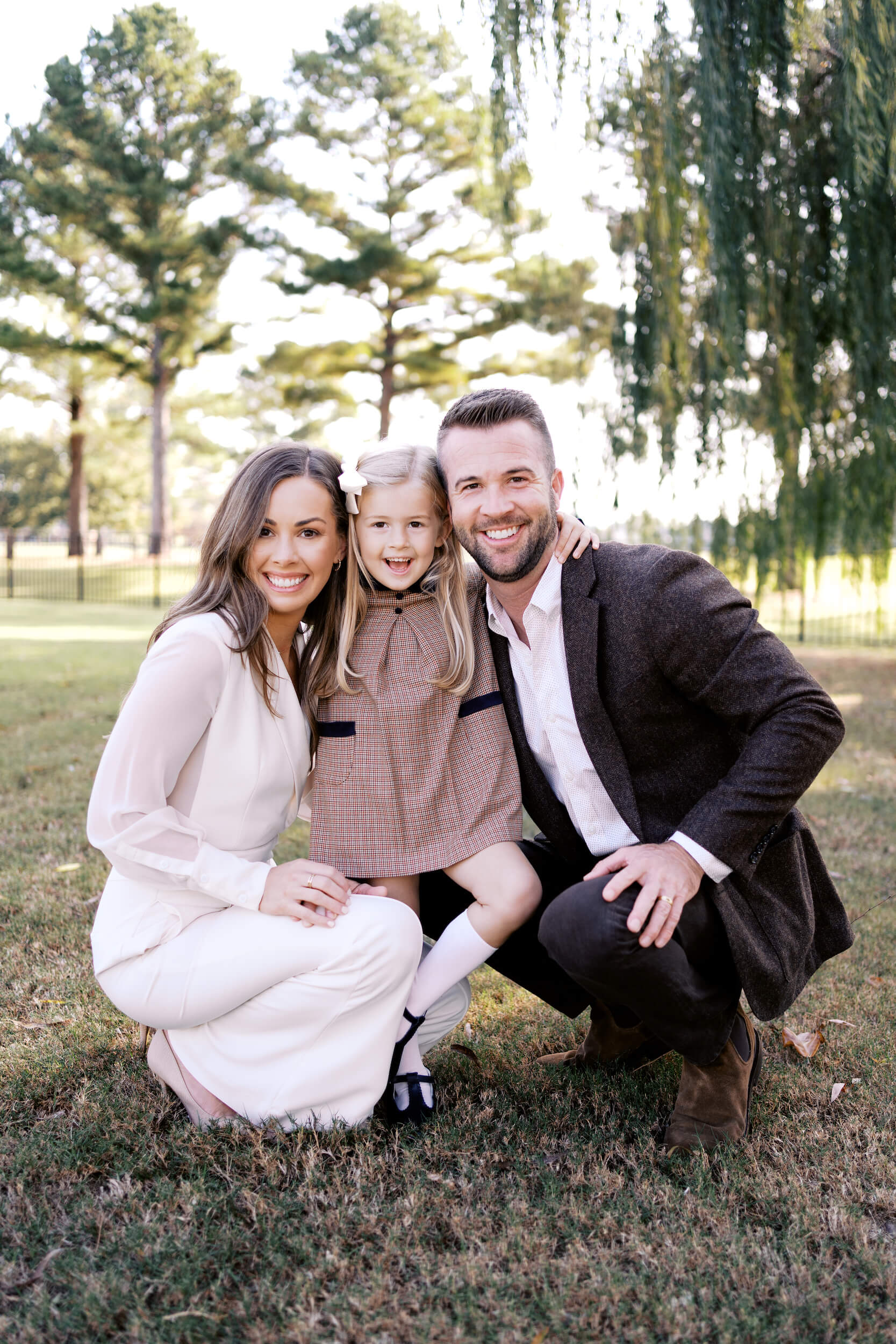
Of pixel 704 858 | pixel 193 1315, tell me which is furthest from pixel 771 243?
pixel 193 1315

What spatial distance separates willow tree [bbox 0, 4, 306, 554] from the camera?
24.2 m

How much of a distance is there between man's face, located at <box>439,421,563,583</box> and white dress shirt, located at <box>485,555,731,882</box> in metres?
0.10

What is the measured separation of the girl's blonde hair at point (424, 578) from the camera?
2838mm

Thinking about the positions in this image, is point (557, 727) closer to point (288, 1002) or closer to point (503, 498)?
point (503, 498)

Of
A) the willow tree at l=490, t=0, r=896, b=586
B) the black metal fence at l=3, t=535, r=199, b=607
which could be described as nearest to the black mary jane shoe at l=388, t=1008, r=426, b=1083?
the willow tree at l=490, t=0, r=896, b=586

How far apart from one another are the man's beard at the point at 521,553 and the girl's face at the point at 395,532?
0.58 feet

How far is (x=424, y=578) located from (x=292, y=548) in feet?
1.32

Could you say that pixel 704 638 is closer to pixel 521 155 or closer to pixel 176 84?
pixel 521 155

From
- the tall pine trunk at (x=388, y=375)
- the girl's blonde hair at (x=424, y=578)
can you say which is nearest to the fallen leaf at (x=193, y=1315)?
the girl's blonde hair at (x=424, y=578)

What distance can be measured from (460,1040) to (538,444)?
5.66 feet

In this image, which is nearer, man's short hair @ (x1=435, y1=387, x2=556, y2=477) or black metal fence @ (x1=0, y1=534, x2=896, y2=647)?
man's short hair @ (x1=435, y1=387, x2=556, y2=477)

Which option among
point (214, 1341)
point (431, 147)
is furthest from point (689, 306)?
point (431, 147)

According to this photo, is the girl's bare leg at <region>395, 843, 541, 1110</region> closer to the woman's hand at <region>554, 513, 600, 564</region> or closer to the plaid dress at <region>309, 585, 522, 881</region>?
the plaid dress at <region>309, 585, 522, 881</region>

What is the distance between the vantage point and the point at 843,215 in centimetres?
621
